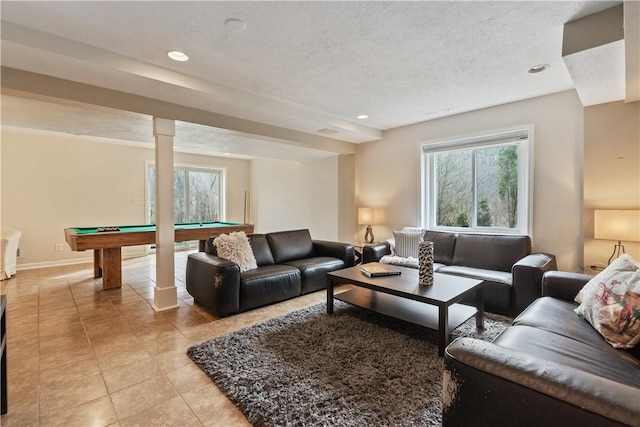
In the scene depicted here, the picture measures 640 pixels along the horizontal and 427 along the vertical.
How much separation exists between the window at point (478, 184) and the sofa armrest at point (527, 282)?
3.24 ft

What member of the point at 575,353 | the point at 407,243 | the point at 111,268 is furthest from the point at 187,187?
the point at 575,353

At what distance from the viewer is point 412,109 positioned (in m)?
3.94

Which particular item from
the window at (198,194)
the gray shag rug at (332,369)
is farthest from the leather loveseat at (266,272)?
the window at (198,194)

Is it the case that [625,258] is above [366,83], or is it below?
below

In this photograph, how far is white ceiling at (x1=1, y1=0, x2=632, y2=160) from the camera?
1923mm

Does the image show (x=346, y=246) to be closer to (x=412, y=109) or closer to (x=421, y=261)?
(x=421, y=261)

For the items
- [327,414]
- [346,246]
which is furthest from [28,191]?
[327,414]

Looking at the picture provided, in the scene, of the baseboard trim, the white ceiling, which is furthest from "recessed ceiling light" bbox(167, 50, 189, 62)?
the baseboard trim

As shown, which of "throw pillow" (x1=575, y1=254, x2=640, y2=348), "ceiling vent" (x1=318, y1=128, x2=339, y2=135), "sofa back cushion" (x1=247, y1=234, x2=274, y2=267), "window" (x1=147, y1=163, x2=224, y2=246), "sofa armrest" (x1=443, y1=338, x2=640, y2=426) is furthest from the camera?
"window" (x1=147, y1=163, x2=224, y2=246)

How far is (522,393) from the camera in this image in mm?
1054

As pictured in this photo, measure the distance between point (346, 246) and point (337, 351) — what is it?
2.06 m

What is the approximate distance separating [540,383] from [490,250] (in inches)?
114

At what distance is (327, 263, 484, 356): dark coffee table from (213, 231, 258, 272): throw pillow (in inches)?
41.1

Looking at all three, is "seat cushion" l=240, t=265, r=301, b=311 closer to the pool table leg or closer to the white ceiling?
the white ceiling
